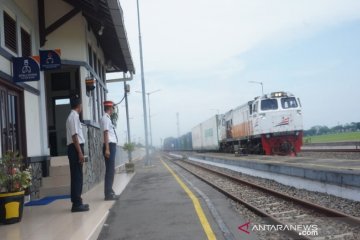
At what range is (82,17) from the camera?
14.9 metres

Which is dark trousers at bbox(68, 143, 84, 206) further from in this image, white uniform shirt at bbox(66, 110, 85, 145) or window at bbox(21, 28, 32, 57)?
window at bbox(21, 28, 32, 57)

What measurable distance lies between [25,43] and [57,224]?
5923 mm

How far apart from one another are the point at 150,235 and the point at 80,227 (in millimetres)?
1136

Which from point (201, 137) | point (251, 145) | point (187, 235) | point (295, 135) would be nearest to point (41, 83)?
point (187, 235)

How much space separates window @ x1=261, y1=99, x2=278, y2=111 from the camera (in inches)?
1010

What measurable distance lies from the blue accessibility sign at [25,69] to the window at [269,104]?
16839 millimetres

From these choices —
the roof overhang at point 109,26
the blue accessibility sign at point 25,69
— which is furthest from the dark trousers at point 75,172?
the roof overhang at point 109,26

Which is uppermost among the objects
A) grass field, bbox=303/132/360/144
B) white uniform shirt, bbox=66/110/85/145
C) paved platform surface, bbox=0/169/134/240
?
white uniform shirt, bbox=66/110/85/145

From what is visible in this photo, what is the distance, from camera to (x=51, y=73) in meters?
17.1

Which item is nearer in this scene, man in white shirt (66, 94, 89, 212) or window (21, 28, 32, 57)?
man in white shirt (66, 94, 89, 212)

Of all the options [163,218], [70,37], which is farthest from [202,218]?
[70,37]

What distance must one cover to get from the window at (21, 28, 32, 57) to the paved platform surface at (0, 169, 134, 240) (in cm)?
400
